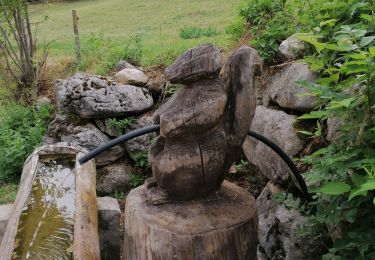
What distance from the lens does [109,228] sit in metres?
4.58

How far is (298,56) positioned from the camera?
4.07 metres

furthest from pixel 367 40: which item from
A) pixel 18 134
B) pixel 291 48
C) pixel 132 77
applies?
pixel 18 134

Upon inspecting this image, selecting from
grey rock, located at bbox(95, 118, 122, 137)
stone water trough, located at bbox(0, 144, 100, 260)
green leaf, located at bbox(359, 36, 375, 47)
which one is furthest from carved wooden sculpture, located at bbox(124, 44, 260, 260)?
grey rock, located at bbox(95, 118, 122, 137)

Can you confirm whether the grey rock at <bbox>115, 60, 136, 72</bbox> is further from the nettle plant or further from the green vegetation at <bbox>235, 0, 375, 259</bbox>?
the nettle plant

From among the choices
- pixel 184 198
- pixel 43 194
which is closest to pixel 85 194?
pixel 43 194

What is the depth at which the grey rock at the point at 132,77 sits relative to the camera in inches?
253

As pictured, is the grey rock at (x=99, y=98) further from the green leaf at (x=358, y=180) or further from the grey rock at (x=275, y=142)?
the green leaf at (x=358, y=180)

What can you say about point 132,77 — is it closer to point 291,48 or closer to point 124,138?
point 291,48

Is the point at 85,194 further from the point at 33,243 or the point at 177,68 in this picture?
the point at 177,68

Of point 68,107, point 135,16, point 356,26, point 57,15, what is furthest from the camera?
point 57,15

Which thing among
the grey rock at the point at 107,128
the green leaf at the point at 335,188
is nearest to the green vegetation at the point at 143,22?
the grey rock at the point at 107,128

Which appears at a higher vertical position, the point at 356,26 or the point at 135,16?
the point at 356,26

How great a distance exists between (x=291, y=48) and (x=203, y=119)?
6.46 feet

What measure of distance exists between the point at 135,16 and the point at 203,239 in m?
13.2
